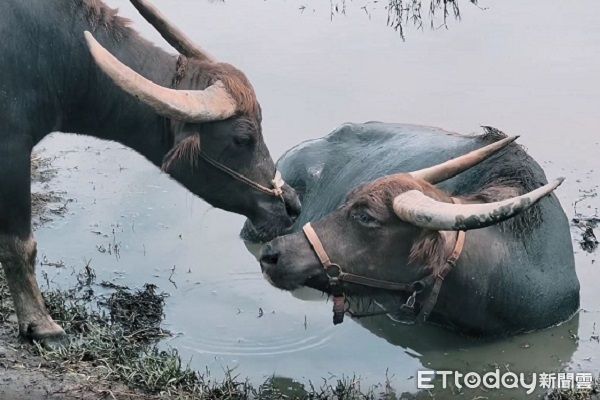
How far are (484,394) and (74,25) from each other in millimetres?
2725

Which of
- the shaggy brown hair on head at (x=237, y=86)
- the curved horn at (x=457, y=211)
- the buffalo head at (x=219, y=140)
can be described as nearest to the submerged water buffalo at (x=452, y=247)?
the curved horn at (x=457, y=211)

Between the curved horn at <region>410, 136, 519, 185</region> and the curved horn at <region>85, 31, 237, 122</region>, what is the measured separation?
986 millimetres

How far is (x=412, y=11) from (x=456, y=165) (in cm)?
766

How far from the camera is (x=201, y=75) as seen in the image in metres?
5.23

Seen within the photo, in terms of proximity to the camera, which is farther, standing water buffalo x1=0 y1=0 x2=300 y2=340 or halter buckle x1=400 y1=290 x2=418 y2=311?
standing water buffalo x1=0 y1=0 x2=300 y2=340

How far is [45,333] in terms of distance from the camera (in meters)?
5.38

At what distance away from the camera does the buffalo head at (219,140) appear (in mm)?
5004

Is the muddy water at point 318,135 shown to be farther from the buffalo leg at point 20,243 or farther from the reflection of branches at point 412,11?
the buffalo leg at point 20,243

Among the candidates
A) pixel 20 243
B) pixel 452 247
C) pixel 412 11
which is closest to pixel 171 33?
pixel 20 243

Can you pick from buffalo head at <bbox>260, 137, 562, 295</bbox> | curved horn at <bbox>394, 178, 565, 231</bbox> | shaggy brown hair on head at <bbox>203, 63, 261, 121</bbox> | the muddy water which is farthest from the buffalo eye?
the muddy water

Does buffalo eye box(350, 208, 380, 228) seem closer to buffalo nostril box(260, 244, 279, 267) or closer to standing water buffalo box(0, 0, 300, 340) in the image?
buffalo nostril box(260, 244, 279, 267)

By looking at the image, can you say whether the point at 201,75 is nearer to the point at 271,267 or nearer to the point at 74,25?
the point at 74,25

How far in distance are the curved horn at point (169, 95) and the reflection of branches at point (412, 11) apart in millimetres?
6970

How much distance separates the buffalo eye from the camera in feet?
15.5
